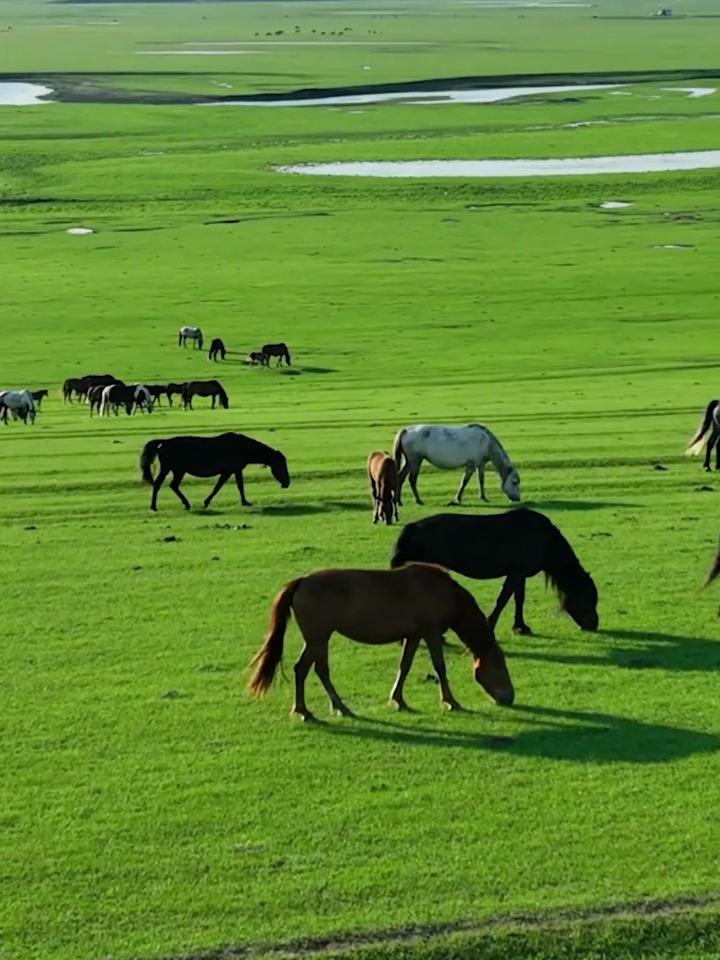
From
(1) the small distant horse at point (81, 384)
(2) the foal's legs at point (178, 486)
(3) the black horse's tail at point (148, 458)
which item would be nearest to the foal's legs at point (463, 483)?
(2) the foal's legs at point (178, 486)

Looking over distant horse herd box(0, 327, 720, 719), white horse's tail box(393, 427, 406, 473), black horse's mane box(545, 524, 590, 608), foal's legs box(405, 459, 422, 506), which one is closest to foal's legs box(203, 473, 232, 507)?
distant horse herd box(0, 327, 720, 719)

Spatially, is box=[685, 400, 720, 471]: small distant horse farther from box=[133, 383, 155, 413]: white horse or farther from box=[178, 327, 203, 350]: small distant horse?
box=[178, 327, 203, 350]: small distant horse

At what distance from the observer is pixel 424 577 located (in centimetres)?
1466

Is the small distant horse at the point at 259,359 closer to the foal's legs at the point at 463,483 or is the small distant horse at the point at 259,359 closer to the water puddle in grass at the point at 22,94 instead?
the foal's legs at the point at 463,483

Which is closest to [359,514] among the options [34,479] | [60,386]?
[34,479]

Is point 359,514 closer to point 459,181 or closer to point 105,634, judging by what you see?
point 105,634

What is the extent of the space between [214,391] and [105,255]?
31103 millimetres

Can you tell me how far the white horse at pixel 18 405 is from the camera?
3797cm

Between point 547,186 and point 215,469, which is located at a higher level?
point 547,186

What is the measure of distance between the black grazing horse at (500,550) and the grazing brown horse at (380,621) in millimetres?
1827

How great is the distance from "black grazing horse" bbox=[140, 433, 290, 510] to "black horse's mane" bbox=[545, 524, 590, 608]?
8.07m

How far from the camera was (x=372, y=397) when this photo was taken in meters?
38.5

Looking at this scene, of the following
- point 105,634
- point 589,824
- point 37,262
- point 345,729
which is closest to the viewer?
point 589,824

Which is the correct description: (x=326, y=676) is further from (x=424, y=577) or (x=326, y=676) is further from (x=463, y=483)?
(x=463, y=483)
